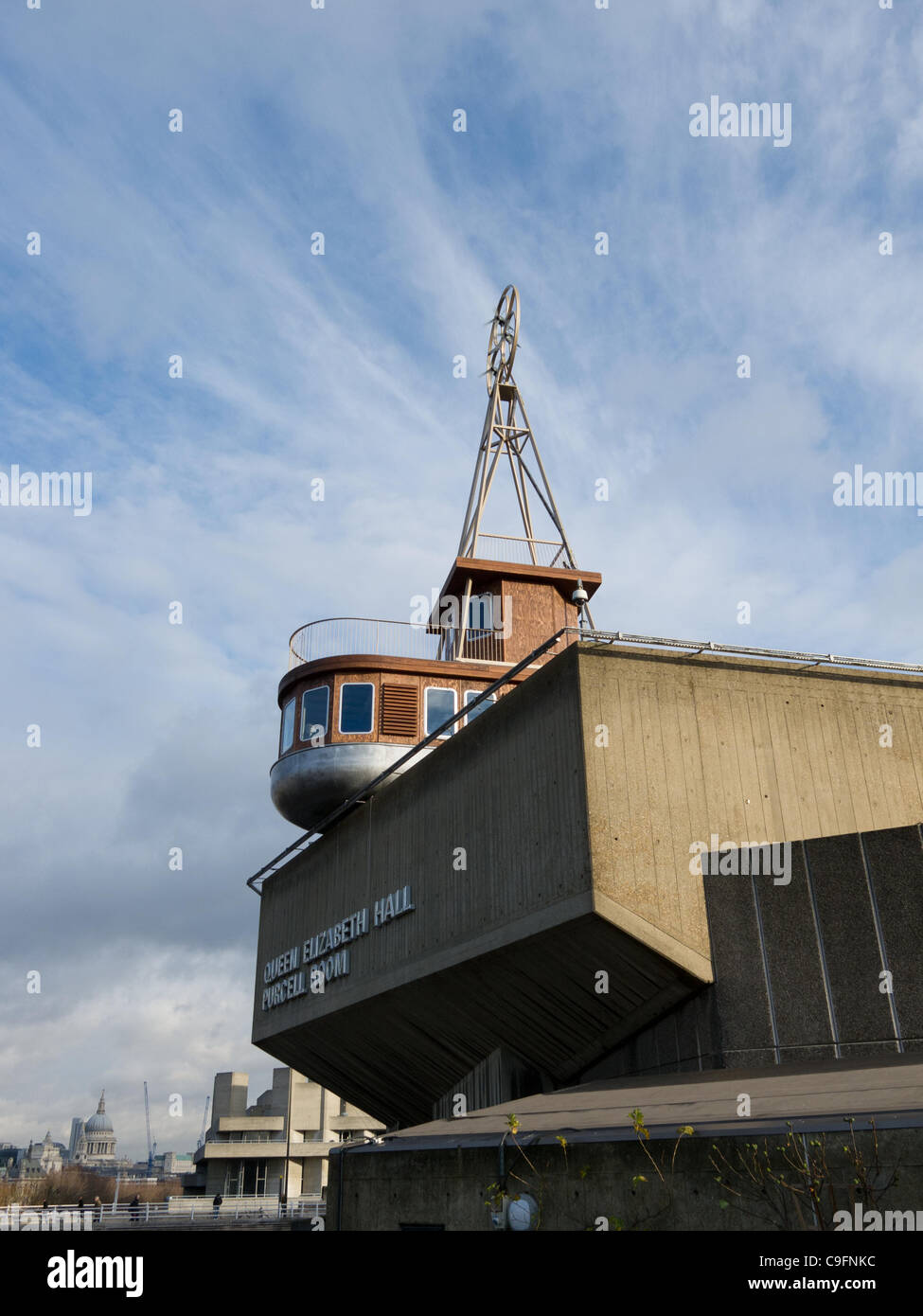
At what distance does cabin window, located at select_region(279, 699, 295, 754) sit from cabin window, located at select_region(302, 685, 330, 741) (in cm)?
47

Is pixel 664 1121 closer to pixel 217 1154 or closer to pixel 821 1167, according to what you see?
pixel 821 1167

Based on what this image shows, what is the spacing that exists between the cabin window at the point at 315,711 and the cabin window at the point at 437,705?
2.59 meters

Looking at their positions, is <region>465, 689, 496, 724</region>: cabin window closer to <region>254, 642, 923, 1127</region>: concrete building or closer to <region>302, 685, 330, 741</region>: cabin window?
<region>302, 685, 330, 741</region>: cabin window

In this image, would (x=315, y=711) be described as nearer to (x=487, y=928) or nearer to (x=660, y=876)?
(x=487, y=928)

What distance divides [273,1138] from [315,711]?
68352 mm

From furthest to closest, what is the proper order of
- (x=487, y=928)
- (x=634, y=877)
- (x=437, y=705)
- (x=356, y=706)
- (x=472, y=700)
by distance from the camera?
(x=437, y=705) < (x=356, y=706) < (x=472, y=700) < (x=487, y=928) < (x=634, y=877)

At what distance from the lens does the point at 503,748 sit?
20406 millimetres

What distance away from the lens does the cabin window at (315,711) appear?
27.6 meters

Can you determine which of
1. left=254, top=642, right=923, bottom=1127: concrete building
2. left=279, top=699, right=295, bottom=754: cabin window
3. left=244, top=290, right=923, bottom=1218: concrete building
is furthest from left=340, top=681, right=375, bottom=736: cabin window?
left=254, top=642, right=923, bottom=1127: concrete building

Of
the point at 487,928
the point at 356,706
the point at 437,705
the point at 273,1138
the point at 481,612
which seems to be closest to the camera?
the point at 487,928

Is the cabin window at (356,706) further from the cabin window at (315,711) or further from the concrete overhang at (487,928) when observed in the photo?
the concrete overhang at (487,928)

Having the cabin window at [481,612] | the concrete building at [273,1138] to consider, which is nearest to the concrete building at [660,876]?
the cabin window at [481,612]

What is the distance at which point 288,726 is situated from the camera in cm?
2850

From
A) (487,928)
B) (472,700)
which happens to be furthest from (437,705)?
(487,928)
